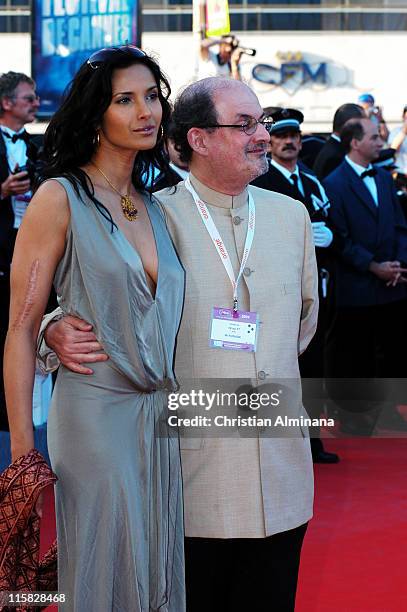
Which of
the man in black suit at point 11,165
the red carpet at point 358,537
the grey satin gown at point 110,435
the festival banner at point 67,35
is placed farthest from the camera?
the festival banner at point 67,35

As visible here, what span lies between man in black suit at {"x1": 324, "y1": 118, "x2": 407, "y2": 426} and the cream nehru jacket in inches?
190

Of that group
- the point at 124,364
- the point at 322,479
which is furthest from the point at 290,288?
the point at 322,479

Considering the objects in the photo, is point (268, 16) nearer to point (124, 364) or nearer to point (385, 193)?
point (385, 193)

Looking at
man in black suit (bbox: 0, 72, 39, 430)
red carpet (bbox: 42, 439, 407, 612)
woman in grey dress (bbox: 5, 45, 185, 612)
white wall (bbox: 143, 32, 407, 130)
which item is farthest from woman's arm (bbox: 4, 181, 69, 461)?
white wall (bbox: 143, 32, 407, 130)

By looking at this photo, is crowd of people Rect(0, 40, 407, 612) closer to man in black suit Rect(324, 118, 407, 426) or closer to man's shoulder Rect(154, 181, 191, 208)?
man's shoulder Rect(154, 181, 191, 208)

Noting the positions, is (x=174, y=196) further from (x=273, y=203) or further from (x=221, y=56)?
(x=221, y=56)

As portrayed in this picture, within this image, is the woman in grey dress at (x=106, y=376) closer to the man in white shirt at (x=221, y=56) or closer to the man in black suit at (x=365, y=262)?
the man in black suit at (x=365, y=262)

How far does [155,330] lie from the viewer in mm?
2756

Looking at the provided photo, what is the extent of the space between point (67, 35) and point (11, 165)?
184cm

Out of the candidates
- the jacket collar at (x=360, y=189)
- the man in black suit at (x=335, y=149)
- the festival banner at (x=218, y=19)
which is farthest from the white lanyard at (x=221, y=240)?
the festival banner at (x=218, y=19)

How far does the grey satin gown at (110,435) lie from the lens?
8.77 feet

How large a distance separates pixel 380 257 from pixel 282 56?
15.3 m

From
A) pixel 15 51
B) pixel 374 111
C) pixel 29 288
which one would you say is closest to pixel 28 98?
pixel 29 288

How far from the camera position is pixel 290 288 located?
3166mm
